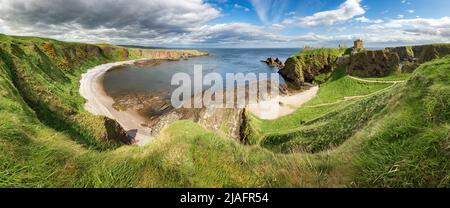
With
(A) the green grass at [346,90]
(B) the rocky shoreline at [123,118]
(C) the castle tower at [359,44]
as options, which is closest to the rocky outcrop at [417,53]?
(C) the castle tower at [359,44]

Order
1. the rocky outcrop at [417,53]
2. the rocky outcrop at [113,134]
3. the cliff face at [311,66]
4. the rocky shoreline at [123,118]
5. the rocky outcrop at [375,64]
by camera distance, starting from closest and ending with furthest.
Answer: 1. the rocky outcrop at [113,134]
2. the rocky shoreline at [123,118]
3. the rocky outcrop at [417,53]
4. the rocky outcrop at [375,64]
5. the cliff face at [311,66]

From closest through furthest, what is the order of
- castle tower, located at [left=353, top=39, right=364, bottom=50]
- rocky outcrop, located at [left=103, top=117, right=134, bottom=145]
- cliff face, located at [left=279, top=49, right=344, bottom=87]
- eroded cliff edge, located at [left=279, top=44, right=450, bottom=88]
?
rocky outcrop, located at [left=103, top=117, right=134, bottom=145]
eroded cliff edge, located at [left=279, top=44, right=450, bottom=88]
castle tower, located at [left=353, top=39, right=364, bottom=50]
cliff face, located at [left=279, top=49, right=344, bottom=87]

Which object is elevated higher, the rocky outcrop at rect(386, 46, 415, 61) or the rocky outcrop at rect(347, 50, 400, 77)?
the rocky outcrop at rect(386, 46, 415, 61)

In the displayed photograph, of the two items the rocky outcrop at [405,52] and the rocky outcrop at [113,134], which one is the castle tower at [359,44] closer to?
the rocky outcrop at [405,52]

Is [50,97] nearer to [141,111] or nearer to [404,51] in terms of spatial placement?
[141,111]

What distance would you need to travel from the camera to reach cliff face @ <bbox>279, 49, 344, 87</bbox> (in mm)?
71375

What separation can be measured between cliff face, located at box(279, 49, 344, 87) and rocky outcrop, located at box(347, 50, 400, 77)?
25042mm

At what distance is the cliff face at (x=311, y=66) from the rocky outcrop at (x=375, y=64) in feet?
82.2

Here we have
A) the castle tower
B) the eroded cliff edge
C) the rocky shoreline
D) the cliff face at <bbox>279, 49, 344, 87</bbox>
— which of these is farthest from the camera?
the cliff face at <bbox>279, 49, 344, 87</bbox>

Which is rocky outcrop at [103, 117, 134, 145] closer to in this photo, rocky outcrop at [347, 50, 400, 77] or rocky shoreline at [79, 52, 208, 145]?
rocky shoreline at [79, 52, 208, 145]

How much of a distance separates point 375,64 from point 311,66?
33.9 metres

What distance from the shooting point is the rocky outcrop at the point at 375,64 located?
128 ft

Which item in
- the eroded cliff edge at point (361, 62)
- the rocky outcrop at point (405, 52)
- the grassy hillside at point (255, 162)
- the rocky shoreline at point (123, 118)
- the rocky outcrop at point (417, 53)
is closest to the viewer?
the grassy hillside at point (255, 162)

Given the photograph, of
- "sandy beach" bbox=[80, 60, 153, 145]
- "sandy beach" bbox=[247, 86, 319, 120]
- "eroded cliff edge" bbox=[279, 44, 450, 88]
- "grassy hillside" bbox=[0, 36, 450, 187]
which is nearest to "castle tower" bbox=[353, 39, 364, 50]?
"eroded cliff edge" bbox=[279, 44, 450, 88]
